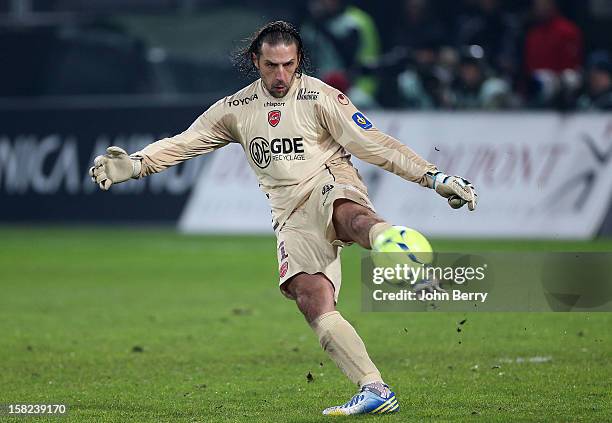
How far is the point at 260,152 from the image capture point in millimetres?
7395

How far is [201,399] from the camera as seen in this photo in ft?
24.6

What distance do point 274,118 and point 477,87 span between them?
11357mm

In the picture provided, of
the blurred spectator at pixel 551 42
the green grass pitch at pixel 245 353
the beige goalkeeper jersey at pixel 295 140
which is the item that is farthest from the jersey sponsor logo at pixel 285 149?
the blurred spectator at pixel 551 42

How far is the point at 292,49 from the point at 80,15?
16796 millimetres

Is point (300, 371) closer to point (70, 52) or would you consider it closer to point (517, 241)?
point (517, 241)

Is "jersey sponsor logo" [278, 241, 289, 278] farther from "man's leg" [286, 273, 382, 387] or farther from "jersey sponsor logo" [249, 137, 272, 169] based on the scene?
"jersey sponsor logo" [249, 137, 272, 169]

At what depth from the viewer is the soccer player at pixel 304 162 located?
6.95 m

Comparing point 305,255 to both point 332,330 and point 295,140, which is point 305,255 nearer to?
point 332,330

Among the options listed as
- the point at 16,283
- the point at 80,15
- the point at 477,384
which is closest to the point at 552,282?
the point at 477,384

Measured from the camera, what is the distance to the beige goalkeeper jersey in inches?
285

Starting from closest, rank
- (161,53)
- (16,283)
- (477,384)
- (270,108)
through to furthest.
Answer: (270,108) < (477,384) < (16,283) < (161,53)

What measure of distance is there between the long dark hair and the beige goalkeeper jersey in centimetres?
17

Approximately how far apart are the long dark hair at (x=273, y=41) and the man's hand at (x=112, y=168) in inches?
38.2

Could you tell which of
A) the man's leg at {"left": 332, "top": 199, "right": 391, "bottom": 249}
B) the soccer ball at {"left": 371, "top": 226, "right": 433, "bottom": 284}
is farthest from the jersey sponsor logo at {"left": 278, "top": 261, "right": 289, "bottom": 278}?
the soccer ball at {"left": 371, "top": 226, "right": 433, "bottom": 284}
